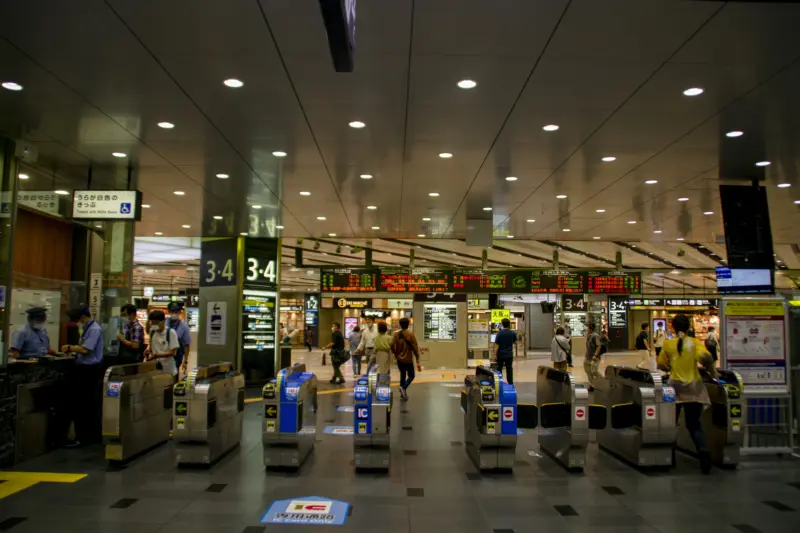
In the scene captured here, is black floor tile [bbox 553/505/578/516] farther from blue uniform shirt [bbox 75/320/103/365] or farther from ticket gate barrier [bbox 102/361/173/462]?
blue uniform shirt [bbox 75/320/103/365]

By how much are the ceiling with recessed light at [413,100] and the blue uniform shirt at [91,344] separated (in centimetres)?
233

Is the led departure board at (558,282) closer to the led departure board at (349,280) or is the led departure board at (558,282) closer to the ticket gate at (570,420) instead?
the led departure board at (349,280)

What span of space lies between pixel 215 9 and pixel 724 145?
611 cm

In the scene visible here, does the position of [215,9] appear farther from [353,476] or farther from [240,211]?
[240,211]

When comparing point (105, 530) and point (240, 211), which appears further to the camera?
point (240, 211)

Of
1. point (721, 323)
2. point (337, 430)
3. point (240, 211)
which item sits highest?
point (240, 211)

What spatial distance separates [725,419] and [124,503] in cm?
646

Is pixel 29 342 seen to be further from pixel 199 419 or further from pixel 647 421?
pixel 647 421

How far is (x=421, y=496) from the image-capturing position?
5594mm

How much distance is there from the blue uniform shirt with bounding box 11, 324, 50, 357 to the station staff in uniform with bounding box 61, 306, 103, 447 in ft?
1.05

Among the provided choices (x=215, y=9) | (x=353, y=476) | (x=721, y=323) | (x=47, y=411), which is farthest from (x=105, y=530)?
(x=721, y=323)

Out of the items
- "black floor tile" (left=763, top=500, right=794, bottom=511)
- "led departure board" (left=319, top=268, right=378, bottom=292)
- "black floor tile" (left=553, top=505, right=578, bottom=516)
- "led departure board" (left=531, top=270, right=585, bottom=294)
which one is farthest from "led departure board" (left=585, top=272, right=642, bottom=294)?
"black floor tile" (left=553, top=505, right=578, bottom=516)

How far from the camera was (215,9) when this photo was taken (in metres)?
4.13

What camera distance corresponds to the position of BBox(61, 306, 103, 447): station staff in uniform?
7.62 metres
